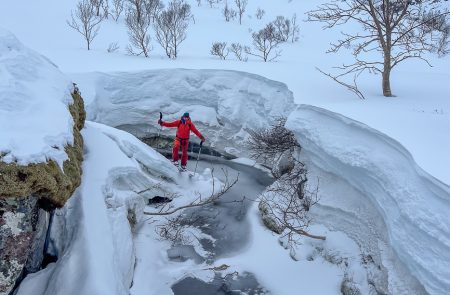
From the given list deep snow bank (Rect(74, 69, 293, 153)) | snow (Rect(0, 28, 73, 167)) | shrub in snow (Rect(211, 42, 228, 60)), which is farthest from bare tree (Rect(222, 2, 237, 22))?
snow (Rect(0, 28, 73, 167))

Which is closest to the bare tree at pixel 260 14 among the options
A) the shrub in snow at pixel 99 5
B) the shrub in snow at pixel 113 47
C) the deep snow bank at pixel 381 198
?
the shrub in snow at pixel 99 5

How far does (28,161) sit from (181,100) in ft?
29.6

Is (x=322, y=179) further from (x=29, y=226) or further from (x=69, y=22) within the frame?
(x=69, y=22)

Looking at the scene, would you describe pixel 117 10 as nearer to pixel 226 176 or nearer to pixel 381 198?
pixel 226 176

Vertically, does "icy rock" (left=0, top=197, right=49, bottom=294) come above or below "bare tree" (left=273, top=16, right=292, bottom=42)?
below

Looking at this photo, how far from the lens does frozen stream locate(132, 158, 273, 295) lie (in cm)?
729

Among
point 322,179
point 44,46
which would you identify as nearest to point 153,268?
point 322,179

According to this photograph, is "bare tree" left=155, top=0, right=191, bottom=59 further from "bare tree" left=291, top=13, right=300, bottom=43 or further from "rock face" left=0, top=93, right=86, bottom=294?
"rock face" left=0, top=93, right=86, bottom=294

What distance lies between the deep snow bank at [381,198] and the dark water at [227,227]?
185cm

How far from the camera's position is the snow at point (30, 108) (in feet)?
14.8

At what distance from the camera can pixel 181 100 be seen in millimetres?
13250

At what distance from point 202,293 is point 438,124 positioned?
15.8 ft

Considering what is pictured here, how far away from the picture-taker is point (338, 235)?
790cm

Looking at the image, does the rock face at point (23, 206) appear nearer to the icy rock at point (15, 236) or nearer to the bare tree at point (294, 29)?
the icy rock at point (15, 236)
